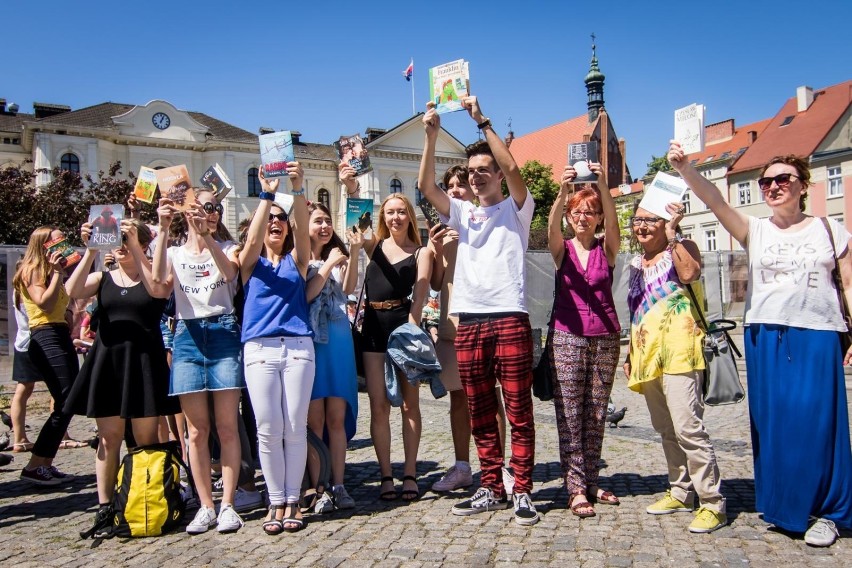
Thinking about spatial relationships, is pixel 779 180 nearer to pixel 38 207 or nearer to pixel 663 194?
pixel 663 194

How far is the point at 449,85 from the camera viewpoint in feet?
15.2

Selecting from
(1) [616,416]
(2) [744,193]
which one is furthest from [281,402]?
(2) [744,193]

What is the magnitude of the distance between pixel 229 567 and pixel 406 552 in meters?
1.00

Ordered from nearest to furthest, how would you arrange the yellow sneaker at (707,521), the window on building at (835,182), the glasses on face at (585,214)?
the yellow sneaker at (707,521) < the glasses on face at (585,214) < the window on building at (835,182)

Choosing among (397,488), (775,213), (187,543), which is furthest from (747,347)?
(187,543)

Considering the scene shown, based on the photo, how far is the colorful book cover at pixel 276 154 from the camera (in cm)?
452

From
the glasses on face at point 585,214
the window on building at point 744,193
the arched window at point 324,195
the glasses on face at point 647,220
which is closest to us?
the glasses on face at point 647,220

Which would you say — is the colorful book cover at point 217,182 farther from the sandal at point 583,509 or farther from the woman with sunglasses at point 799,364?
the sandal at point 583,509

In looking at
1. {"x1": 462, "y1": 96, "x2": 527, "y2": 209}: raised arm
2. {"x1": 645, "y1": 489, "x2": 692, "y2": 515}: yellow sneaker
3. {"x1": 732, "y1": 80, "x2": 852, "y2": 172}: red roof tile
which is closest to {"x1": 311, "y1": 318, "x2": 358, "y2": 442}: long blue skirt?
{"x1": 462, "y1": 96, "x2": 527, "y2": 209}: raised arm

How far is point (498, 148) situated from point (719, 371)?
2.03 m

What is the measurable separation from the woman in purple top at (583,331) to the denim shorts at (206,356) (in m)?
2.20

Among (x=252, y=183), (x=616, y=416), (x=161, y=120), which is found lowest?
(x=616, y=416)

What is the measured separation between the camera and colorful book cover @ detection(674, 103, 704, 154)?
4.39 metres

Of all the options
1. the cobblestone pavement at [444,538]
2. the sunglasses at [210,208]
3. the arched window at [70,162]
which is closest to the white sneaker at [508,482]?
the cobblestone pavement at [444,538]
